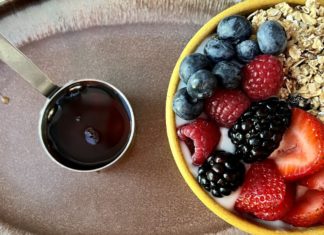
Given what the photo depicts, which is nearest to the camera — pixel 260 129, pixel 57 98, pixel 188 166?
pixel 260 129

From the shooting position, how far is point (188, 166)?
43.6 inches

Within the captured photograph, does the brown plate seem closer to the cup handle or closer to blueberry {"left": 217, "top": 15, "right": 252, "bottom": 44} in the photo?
the cup handle

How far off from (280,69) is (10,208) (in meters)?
0.65

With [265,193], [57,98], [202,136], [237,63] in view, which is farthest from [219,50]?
[57,98]

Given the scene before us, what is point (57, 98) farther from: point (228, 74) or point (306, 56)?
point (306, 56)

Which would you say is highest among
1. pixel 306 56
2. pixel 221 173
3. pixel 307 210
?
pixel 306 56

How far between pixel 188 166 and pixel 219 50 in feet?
0.75

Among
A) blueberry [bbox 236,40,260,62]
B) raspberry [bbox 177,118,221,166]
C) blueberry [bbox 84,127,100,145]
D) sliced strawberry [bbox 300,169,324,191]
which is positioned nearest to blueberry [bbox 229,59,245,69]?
blueberry [bbox 236,40,260,62]

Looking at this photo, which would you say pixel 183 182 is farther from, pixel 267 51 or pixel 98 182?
pixel 267 51

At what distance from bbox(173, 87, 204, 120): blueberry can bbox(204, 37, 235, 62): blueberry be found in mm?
81

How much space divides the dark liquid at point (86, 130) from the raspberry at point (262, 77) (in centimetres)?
30

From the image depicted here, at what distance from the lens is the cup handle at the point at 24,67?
3.64 feet

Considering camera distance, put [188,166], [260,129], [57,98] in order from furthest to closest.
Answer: [57,98] → [188,166] → [260,129]

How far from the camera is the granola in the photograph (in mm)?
1061
